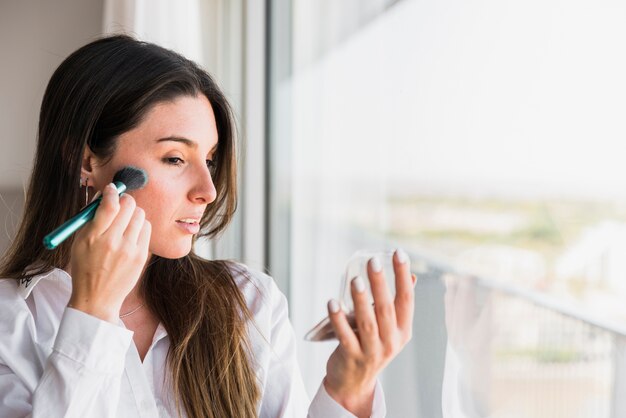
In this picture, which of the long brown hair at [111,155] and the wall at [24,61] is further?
the wall at [24,61]

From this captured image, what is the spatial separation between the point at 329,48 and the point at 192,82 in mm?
497

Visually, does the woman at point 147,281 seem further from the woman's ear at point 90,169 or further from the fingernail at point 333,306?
the fingernail at point 333,306

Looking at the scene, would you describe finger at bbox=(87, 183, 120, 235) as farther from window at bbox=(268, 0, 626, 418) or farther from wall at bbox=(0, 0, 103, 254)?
wall at bbox=(0, 0, 103, 254)

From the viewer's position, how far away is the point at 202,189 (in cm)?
105

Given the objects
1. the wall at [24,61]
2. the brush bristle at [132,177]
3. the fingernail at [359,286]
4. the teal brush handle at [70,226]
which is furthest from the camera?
the wall at [24,61]

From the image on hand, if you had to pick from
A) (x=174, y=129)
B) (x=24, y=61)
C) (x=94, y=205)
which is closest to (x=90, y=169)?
(x=174, y=129)

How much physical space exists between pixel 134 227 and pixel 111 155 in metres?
0.26

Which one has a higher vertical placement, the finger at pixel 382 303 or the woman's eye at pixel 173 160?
the woman's eye at pixel 173 160

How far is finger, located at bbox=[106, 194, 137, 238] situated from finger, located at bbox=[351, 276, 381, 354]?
12.4 inches

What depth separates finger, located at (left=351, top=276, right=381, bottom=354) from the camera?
670 millimetres

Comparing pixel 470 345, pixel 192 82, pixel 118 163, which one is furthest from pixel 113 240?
pixel 470 345

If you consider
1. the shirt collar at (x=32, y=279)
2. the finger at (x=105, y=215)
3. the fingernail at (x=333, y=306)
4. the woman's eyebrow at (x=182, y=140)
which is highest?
the woman's eyebrow at (x=182, y=140)

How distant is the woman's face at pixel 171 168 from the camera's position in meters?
1.05

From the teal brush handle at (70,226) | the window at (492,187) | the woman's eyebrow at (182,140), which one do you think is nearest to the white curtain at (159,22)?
the window at (492,187)
